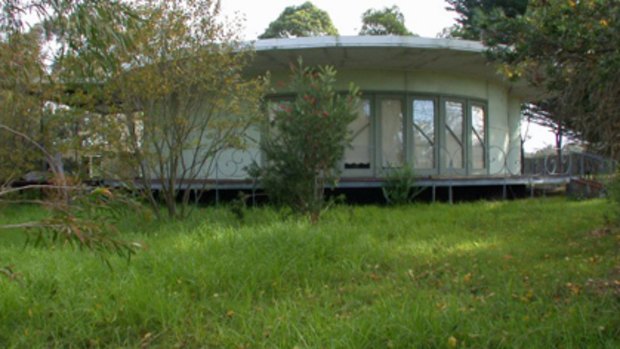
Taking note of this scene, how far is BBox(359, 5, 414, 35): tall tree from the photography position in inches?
1160

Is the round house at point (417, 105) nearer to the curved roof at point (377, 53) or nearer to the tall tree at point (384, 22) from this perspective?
the curved roof at point (377, 53)

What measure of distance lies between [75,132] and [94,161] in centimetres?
126

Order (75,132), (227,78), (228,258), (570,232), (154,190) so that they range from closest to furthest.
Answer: (228,258)
(570,232)
(227,78)
(75,132)
(154,190)

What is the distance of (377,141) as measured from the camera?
10914mm

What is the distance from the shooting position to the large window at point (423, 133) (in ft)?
36.7

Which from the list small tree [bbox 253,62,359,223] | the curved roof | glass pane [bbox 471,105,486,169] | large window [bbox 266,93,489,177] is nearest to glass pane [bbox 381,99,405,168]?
large window [bbox 266,93,489,177]

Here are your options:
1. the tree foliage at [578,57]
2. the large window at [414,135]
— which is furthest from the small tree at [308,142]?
the large window at [414,135]

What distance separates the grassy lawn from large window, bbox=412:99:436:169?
16.9 ft

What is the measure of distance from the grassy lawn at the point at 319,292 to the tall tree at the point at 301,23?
25.6 meters

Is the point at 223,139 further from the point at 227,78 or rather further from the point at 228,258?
the point at 228,258

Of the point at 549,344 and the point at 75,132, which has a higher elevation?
the point at 75,132

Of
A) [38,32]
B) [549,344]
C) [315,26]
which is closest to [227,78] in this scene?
[38,32]

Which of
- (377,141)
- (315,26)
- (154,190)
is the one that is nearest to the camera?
(154,190)

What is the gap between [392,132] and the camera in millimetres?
11086
